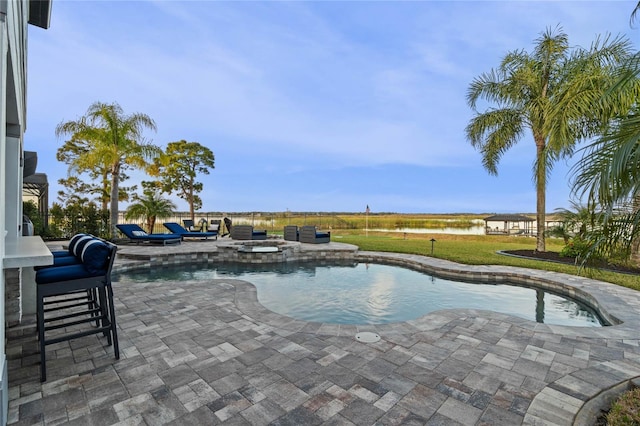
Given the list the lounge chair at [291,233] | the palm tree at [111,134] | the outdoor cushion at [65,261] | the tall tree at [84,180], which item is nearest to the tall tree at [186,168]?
the tall tree at [84,180]

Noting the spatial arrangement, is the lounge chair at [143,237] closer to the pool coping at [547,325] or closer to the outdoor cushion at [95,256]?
the pool coping at [547,325]

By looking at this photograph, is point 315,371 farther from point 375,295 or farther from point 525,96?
point 525,96

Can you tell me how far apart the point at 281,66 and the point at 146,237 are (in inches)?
Result: 397

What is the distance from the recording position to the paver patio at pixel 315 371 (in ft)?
6.32

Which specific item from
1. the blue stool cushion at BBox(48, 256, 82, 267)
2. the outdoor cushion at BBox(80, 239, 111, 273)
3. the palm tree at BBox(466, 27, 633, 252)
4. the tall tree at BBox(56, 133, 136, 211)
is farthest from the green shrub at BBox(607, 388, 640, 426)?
the tall tree at BBox(56, 133, 136, 211)

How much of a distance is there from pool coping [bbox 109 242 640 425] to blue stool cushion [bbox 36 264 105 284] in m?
1.85

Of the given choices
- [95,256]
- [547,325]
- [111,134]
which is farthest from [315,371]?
[111,134]

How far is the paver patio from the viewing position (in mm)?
1927

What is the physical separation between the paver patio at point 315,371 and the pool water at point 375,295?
87 cm

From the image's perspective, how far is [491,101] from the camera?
1061cm

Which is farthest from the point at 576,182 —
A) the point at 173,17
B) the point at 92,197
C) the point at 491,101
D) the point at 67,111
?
the point at 92,197

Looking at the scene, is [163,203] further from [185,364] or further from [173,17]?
[185,364]

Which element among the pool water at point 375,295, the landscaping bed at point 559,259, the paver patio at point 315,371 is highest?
the paver patio at point 315,371

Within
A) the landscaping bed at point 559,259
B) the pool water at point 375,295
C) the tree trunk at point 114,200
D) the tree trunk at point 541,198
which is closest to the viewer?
the pool water at point 375,295
